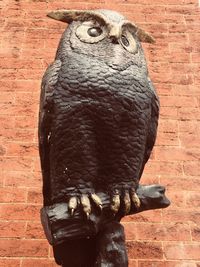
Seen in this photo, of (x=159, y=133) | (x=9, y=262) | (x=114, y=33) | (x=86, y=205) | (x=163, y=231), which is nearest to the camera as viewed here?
(x=86, y=205)

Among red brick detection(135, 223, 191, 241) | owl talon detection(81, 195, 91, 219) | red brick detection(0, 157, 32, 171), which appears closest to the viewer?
owl talon detection(81, 195, 91, 219)

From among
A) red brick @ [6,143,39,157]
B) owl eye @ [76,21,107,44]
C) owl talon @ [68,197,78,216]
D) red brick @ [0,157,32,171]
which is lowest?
red brick @ [0,157,32,171]

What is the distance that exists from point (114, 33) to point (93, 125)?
240 mm

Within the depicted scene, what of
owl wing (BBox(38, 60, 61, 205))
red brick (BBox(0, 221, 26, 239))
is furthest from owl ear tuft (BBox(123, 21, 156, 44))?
red brick (BBox(0, 221, 26, 239))

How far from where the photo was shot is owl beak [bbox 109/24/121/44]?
1186 millimetres

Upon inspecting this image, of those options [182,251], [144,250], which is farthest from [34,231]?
[182,251]

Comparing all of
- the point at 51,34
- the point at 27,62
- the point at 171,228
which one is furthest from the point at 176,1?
the point at 171,228

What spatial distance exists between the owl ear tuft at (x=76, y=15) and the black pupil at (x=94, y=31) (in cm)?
2

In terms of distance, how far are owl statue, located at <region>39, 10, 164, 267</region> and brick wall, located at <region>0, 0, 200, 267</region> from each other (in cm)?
70

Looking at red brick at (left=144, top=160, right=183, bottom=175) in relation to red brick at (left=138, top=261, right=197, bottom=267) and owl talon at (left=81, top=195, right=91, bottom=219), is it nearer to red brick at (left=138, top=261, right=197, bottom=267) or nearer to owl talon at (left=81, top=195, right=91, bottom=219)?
red brick at (left=138, top=261, right=197, bottom=267)

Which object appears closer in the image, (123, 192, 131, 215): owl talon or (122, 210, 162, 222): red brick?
(123, 192, 131, 215): owl talon

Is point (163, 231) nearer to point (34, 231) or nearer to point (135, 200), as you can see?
point (34, 231)

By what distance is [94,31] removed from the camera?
1.21m

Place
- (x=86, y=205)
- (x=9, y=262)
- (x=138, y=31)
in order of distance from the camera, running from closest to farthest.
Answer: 1. (x=86, y=205)
2. (x=138, y=31)
3. (x=9, y=262)
